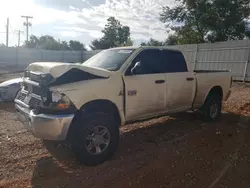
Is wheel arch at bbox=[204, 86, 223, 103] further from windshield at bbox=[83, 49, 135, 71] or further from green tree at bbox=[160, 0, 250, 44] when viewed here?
green tree at bbox=[160, 0, 250, 44]

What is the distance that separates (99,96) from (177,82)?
2.07m

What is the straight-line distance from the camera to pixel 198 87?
239 inches

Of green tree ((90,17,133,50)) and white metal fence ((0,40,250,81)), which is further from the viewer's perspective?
green tree ((90,17,133,50))

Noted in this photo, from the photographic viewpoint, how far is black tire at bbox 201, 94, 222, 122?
21.2 feet

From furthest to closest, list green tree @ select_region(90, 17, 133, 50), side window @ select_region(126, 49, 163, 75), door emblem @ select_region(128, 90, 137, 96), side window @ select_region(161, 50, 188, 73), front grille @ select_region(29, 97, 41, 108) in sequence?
green tree @ select_region(90, 17, 133, 50) → side window @ select_region(161, 50, 188, 73) → side window @ select_region(126, 49, 163, 75) → door emblem @ select_region(128, 90, 137, 96) → front grille @ select_region(29, 97, 41, 108)

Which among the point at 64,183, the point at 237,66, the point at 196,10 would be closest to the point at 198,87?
the point at 64,183

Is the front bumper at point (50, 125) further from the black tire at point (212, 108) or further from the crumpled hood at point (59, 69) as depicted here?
the black tire at point (212, 108)

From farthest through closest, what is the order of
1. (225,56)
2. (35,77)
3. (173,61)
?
(225,56)
(173,61)
(35,77)

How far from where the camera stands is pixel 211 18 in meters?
22.0

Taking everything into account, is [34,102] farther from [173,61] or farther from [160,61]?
[173,61]

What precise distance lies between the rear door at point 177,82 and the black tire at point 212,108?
2.26ft

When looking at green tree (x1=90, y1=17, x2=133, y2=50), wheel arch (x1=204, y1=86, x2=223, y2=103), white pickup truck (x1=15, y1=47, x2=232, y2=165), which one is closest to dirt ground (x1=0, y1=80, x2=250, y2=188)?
white pickup truck (x1=15, y1=47, x2=232, y2=165)

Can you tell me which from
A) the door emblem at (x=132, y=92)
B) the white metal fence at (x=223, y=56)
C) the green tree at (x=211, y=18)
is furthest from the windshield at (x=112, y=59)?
the green tree at (x=211, y=18)

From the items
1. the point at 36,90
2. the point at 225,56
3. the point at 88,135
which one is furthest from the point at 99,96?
the point at 225,56
